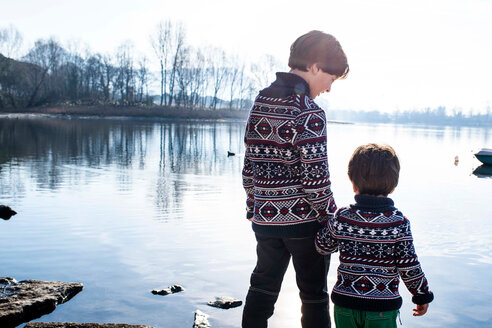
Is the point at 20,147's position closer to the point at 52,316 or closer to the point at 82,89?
the point at 52,316

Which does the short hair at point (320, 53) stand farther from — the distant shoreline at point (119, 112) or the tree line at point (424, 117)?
the tree line at point (424, 117)

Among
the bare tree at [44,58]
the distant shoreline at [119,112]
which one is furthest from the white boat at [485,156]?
the bare tree at [44,58]

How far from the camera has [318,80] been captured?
250cm

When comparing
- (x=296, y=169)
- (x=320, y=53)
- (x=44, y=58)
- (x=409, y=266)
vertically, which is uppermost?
(x=44, y=58)

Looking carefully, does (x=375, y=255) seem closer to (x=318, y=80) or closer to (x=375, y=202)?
(x=375, y=202)

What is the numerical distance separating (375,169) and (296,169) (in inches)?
14.5

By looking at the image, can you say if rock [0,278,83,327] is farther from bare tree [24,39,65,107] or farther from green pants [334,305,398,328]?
bare tree [24,39,65,107]

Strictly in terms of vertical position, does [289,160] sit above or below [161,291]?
above

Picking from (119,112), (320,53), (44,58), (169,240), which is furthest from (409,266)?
(44,58)

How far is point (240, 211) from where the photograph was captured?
8.57 m

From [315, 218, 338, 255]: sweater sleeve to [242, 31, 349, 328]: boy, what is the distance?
5 centimetres

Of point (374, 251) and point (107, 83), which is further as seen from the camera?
point (107, 83)

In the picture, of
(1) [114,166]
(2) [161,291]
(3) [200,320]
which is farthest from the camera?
(1) [114,166]

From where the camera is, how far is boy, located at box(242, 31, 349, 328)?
2334 millimetres
